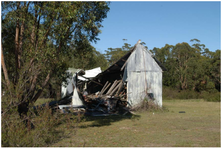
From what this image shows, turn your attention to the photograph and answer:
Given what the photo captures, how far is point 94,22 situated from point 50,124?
601 cm

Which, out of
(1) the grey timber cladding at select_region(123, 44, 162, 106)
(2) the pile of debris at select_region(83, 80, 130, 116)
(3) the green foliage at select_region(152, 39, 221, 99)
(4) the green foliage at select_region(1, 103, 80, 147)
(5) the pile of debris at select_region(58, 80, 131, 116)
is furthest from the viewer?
(3) the green foliage at select_region(152, 39, 221, 99)

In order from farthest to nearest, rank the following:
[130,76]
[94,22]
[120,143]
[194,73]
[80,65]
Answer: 1. [194,73]
2. [80,65]
3. [130,76]
4. [94,22]
5. [120,143]

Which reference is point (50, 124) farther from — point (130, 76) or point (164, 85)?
point (164, 85)

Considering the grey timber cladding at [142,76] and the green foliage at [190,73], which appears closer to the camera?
the grey timber cladding at [142,76]

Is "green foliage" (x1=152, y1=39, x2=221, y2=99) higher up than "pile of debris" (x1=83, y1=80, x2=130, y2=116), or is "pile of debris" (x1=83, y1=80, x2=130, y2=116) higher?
"green foliage" (x1=152, y1=39, x2=221, y2=99)

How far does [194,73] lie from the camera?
47.5 metres

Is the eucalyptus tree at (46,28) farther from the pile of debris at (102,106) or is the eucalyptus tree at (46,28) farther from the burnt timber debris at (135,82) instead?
the burnt timber debris at (135,82)

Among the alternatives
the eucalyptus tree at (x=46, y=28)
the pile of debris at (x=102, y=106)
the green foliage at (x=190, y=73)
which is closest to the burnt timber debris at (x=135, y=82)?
the pile of debris at (x=102, y=106)

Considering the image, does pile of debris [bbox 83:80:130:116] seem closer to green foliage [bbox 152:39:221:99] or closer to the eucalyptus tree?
the eucalyptus tree

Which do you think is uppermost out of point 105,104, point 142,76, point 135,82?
point 142,76

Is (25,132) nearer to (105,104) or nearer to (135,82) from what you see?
(105,104)

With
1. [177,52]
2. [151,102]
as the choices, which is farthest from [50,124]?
[177,52]

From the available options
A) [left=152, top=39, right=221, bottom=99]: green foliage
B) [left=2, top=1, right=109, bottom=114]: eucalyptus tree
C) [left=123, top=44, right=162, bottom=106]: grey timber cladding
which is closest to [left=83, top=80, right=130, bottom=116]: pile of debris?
[left=123, top=44, right=162, bottom=106]: grey timber cladding

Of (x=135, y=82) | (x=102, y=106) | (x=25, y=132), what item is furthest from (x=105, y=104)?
(x=25, y=132)
